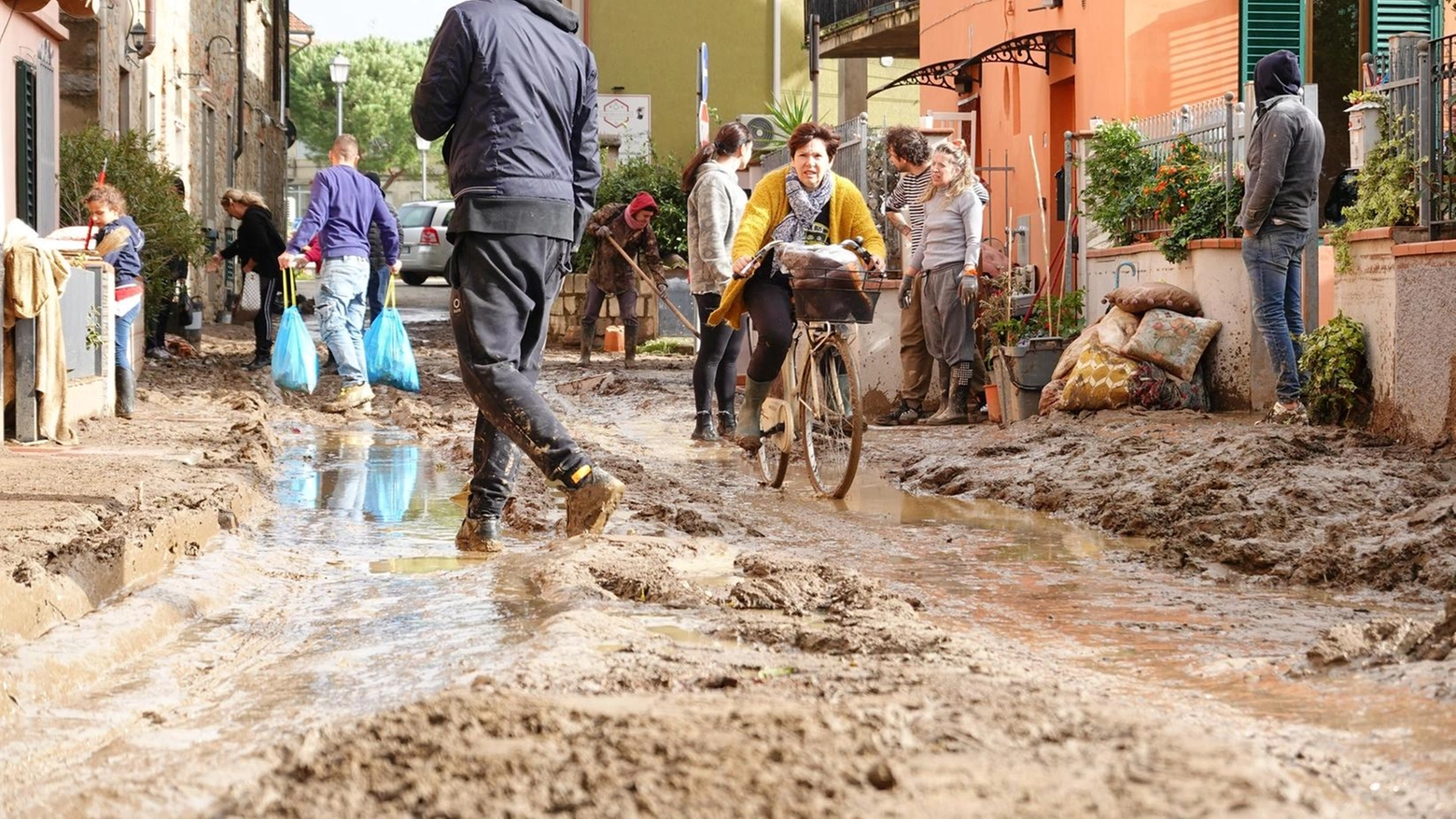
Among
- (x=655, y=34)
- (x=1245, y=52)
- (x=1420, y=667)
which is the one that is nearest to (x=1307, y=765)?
(x=1420, y=667)

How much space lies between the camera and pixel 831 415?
8227 millimetres

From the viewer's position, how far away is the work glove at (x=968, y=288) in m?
11.3

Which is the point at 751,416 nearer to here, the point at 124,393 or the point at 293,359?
the point at 293,359

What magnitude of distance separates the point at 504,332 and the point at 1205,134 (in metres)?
7.30

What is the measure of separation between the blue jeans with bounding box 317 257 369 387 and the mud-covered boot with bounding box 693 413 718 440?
3.21m

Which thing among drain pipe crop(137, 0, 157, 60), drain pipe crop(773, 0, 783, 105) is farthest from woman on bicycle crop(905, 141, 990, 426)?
drain pipe crop(773, 0, 783, 105)

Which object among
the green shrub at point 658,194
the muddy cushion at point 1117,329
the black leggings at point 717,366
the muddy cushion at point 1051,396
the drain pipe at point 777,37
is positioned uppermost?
the drain pipe at point 777,37

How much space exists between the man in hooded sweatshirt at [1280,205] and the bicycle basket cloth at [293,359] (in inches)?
250

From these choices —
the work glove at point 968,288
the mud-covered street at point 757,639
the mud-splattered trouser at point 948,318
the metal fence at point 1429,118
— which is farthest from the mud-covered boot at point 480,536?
the mud-splattered trouser at point 948,318

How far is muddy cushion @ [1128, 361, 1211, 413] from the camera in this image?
10.4 m

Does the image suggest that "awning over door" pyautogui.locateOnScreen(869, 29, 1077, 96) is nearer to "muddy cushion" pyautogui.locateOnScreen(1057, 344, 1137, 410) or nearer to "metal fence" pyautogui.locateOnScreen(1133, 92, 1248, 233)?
"metal fence" pyautogui.locateOnScreen(1133, 92, 1248, 233)

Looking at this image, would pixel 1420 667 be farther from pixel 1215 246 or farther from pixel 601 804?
pixel 1215 246

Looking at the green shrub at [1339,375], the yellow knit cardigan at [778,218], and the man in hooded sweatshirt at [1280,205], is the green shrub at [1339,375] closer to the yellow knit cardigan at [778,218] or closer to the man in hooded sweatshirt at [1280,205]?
the man in hooded sweatshirt at [1280,205]

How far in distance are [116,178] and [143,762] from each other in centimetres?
1367
